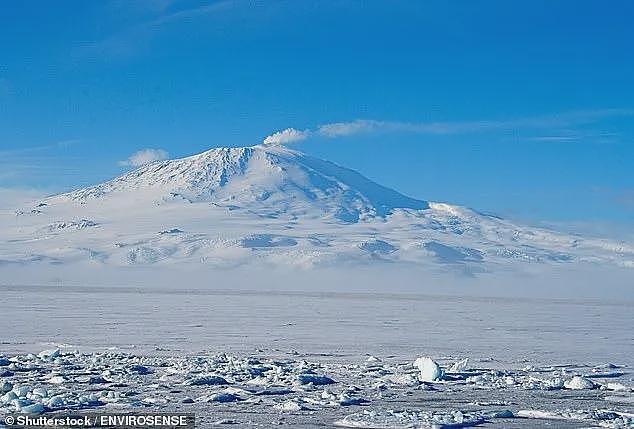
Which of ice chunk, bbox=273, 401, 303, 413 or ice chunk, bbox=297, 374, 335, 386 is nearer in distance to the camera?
ice chunk, bbox=273, 401, 303, 413

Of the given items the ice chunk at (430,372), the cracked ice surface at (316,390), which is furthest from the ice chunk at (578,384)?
the ice chunk at (430,372)

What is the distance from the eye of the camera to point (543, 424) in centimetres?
1670

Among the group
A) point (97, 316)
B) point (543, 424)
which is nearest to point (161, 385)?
point (543, 424)

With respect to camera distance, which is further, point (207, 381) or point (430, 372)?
point (430, 372)

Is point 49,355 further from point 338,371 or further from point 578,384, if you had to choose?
point 578,384

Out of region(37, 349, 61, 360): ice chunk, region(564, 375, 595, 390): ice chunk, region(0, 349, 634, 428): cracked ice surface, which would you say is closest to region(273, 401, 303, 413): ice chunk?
region(0, 349, 634, 428): cracked ice surface

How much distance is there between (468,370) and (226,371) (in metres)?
7.14

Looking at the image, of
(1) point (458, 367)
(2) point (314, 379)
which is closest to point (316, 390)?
(2) point (314, 379)

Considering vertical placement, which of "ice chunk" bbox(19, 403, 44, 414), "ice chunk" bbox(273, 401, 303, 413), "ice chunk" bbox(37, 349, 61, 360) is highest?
"ice chunk" bbox(37, 349, 61, 360)

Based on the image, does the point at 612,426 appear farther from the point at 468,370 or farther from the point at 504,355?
the point at 504,355

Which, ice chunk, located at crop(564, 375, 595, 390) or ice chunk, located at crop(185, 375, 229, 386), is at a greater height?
ice chunk, located at crop(185, 375, 229, 386)

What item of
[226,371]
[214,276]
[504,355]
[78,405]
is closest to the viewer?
[78,405]

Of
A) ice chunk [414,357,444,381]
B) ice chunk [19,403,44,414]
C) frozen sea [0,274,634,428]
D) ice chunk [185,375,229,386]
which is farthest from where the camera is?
ice chunk [414,357,444,381]

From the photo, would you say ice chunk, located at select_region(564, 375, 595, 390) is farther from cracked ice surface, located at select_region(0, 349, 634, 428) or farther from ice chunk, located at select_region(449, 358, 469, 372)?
ice chunk, located at select_region(449, 358, 469, 372)
